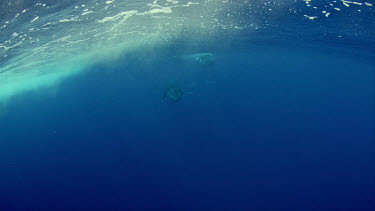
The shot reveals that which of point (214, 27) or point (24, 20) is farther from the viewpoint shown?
point (214, 27)

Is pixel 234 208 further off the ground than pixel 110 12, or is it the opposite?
pixel 110 12

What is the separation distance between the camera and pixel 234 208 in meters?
20.2

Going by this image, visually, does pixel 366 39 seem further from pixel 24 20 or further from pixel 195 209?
pixel 24 20

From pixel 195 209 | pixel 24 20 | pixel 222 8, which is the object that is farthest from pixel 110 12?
pixel 195 209

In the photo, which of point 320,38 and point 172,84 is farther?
point 172,84

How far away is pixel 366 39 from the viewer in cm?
2100

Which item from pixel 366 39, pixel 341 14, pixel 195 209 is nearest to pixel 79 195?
pixel 195 209

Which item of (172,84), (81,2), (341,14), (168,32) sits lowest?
(172,84)

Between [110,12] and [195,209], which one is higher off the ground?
[110,12]

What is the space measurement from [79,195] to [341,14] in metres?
26.9

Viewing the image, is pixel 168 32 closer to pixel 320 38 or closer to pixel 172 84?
pixel 172 84

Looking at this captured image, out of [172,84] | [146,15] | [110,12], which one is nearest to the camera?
[110,12]

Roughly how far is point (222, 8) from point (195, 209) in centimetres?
1672

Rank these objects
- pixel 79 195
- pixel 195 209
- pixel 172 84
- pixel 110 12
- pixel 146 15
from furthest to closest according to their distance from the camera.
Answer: pixel 172 84 < pixel 79 195 < pixel 195 209 < pixel 146 15 < pixel 110 12
